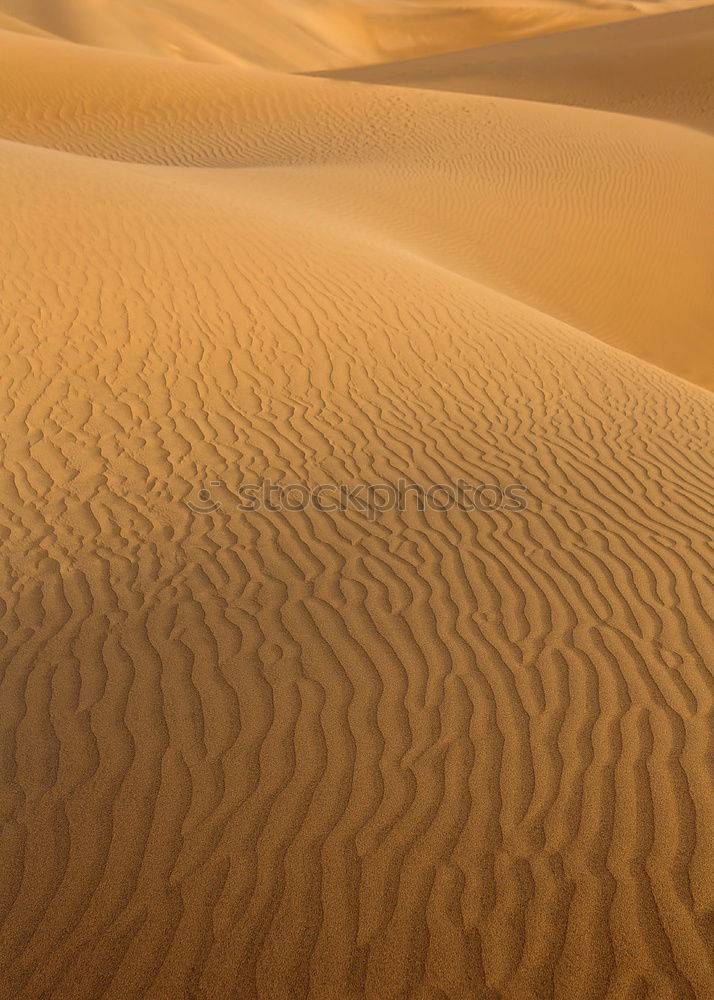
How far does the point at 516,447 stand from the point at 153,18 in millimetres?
52329

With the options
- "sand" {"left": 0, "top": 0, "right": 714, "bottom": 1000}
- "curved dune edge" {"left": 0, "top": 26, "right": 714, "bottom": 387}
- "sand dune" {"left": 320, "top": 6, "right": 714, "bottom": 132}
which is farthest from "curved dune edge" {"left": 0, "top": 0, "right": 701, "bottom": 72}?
"sand" {"left": 0, "top": 0, "right": 714, "bottom": 1000}

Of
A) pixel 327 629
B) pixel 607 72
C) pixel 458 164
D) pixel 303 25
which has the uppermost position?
pixel 303 25

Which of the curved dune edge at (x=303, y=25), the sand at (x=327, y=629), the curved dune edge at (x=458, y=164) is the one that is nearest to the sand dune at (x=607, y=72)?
the curved dune edge at (x=458, y=164)

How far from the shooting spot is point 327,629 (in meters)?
5.02

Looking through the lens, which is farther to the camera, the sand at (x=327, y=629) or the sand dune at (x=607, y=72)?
the sand dune at (x=607, y=72)

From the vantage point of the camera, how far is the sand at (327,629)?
11.2 feet

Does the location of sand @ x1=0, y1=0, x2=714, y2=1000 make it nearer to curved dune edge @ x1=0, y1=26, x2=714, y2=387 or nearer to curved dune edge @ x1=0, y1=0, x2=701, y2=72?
curved dune edge @ x1=0, y1=26, x2=714, y2=387

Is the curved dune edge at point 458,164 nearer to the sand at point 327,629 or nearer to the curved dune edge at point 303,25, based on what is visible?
the sand at point 327,629

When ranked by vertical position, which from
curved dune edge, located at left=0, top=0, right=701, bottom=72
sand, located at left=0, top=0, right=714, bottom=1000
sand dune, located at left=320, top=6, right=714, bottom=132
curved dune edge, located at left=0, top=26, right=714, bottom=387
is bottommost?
sand, located at left=0, top=0, right=714, bottom=1000

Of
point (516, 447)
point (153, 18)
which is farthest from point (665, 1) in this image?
point (516, 447)

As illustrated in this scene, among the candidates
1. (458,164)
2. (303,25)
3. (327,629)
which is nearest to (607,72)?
(458,164)

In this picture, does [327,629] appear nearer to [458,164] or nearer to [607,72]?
[458,164]

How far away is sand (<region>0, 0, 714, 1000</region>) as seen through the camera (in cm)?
340

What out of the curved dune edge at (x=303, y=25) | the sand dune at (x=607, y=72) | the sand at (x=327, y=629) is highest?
the curved dune edge at (x=303, y=25)
